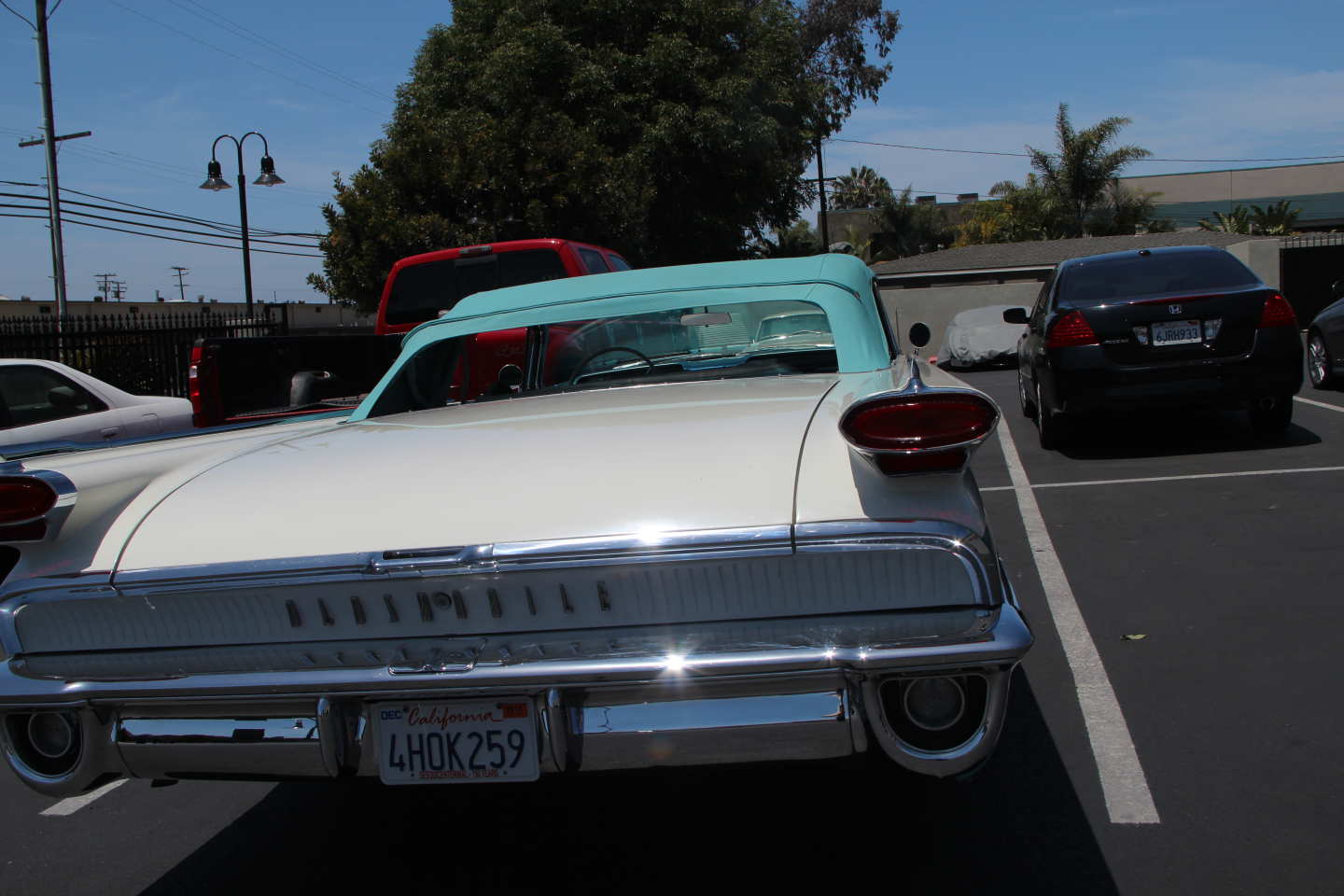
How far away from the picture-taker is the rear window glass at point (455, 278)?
367 inches

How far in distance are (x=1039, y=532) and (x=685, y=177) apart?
71.6 feet

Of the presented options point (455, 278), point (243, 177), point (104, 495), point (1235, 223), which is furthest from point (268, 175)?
point (1235, 223)

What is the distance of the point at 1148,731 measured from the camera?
375 centimetres

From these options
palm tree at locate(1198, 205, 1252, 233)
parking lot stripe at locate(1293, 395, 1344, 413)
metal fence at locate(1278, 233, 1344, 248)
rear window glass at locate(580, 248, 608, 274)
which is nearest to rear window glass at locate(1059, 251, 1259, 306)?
parking lot stripe at locate(1293, 395, 1344, 413)

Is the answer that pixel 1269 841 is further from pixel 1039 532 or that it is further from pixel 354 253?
pixel 354 253

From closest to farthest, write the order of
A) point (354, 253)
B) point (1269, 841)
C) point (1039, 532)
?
point (1269, 841)
point (1039, 532)
point (354, 253)

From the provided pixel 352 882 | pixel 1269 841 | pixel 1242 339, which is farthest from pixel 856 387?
pixel 1242 339

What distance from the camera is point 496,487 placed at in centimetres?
266

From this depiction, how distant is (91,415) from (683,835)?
6.61m

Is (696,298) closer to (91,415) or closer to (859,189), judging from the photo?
(91,415)

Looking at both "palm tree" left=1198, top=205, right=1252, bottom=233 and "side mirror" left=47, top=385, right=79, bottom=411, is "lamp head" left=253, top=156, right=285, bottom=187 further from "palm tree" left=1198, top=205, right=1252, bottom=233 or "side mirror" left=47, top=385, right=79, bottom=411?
"palm tree" left=1198, top=205, right=1252, bottom=233

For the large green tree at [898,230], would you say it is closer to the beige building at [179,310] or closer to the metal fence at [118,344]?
the beige building at [179,310]

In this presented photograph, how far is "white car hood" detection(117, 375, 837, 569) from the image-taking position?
8.27ft

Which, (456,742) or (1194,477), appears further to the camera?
(1194,477)
